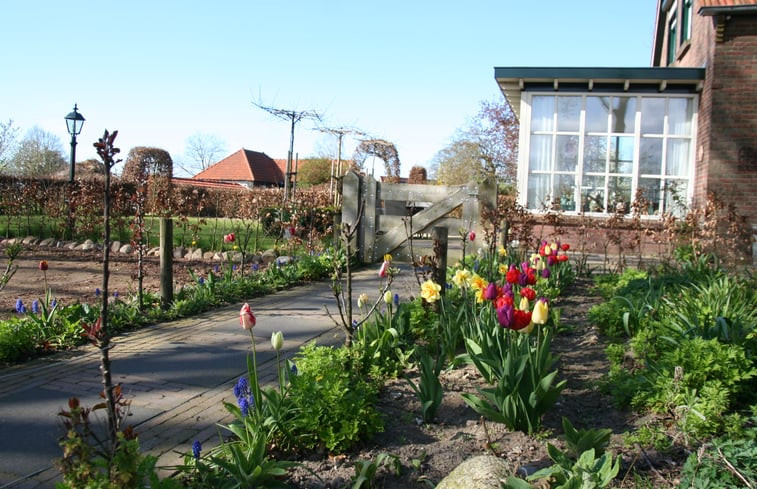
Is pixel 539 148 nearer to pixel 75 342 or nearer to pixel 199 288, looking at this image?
pixel 199 288

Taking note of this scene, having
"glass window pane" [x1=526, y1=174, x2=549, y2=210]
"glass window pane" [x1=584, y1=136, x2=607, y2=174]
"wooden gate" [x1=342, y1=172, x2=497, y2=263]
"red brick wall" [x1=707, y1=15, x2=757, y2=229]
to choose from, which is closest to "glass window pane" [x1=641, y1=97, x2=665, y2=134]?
"glass window pane" [x1=584, y1=136, x2=607, y2=174]

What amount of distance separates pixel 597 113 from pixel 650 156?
5.11ft

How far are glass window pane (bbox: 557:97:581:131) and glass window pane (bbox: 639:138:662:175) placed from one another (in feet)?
5.18

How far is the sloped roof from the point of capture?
5038 cm

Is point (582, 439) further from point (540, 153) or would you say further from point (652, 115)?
point (652, 115)

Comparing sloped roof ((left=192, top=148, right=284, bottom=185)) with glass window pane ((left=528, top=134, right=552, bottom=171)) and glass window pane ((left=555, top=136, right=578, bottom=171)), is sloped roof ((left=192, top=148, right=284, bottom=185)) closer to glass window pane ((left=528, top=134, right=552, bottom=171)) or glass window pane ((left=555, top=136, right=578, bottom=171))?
glass window pane ((left=528, top=134, right=552, bottom=171))

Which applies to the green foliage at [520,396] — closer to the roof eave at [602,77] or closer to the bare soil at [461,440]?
the bare soil at [461,440]

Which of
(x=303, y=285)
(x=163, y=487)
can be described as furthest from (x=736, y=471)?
(x=303, y=285)

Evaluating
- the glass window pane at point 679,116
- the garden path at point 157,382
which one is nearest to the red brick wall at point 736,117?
the glass window pane at point 679,116

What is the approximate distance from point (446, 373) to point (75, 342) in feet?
9.70

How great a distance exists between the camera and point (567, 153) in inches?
567

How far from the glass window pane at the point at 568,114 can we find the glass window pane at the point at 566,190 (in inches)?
45.5

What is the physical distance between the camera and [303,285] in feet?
28.1

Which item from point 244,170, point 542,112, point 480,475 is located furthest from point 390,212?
point 244,170
